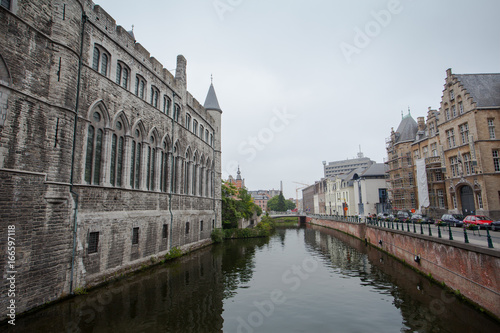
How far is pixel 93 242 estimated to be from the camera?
12945 millimetres

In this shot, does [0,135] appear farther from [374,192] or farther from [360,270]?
[374,192]

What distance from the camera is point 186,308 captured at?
10.9 metres

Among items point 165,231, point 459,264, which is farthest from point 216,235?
point 459,264

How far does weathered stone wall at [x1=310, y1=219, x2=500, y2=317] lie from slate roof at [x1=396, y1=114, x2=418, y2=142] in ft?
82.0

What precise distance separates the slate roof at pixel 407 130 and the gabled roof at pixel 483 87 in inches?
484

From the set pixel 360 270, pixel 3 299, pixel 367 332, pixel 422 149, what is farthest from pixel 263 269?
pixel 422 149

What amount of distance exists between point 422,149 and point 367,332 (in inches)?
1326

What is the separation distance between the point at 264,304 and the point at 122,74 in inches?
572

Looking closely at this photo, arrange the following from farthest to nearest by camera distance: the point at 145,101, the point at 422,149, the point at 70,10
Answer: the point at 422,149 < the point at 145,101 < the point at 70,10

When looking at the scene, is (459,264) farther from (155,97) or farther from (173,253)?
(155,97)

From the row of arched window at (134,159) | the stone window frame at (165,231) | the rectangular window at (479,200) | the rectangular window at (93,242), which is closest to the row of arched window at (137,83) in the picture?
the row of arched window at (134,159)

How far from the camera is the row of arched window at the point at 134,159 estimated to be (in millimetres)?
13789

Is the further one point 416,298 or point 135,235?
point 135,235

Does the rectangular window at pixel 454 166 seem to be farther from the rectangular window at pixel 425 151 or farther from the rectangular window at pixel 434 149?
the rectangular window at pixel 425 151
